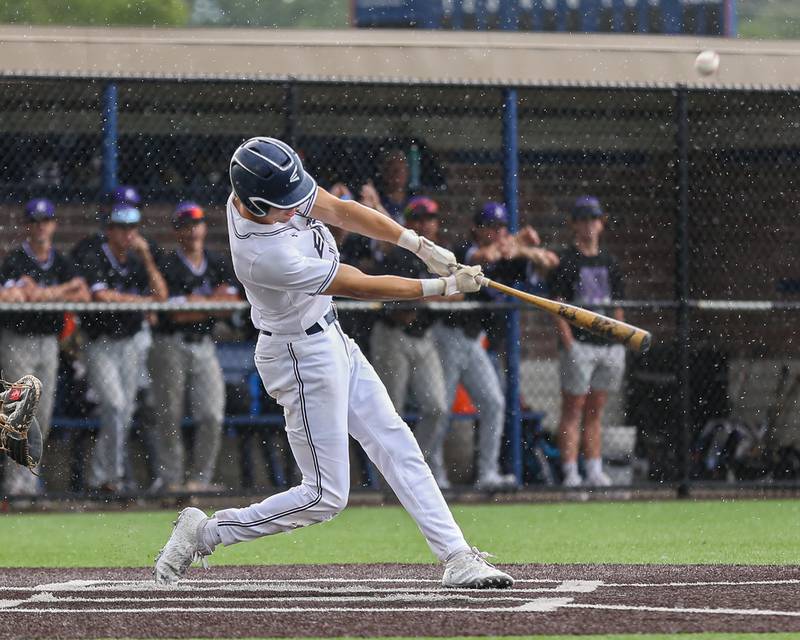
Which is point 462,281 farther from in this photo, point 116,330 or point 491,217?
point 116,330

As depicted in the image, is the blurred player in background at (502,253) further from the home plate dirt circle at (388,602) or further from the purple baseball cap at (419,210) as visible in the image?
the home plate dirt circle at (388,602)

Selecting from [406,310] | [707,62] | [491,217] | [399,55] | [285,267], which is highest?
[399,55]

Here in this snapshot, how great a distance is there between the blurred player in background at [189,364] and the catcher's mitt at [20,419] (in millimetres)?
3298

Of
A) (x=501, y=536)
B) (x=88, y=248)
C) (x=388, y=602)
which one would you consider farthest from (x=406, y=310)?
(x=388, y=602)

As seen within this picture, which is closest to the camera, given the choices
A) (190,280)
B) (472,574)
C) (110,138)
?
(472,574)

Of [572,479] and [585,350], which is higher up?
[585,350]

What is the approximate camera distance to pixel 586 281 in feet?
31.0

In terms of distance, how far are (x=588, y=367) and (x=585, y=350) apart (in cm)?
11

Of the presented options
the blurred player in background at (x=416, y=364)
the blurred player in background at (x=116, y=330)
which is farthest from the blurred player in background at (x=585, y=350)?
the blurred player in background at (x=116, y=330)

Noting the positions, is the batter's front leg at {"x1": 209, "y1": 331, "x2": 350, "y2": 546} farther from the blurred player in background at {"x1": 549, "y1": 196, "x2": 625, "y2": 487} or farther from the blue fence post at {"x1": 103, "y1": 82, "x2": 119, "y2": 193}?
the blue fence post at {"x1": 103, "y1": 82, "x2": 119, "y2": 193}

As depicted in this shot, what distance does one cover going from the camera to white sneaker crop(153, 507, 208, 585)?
5422 mm

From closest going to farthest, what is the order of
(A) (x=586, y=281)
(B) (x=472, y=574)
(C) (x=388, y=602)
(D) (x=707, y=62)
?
(C) (x=388, y=602), (B) (x=472, y=574), (A) (x=586, y=281), (D) (x=707, y=62)

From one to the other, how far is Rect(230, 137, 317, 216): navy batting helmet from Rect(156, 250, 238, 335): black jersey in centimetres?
406

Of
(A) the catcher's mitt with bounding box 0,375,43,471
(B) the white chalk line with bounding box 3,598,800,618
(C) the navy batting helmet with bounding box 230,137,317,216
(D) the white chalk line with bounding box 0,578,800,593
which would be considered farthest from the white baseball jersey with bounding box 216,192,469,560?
(A) the catcher's mitt with bounding box 0,375,43,471
